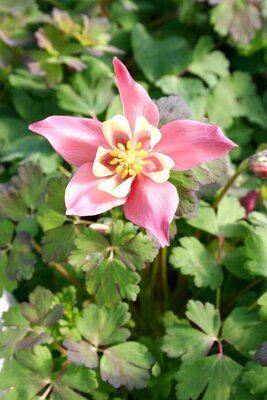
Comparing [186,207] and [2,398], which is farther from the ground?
[186,207]

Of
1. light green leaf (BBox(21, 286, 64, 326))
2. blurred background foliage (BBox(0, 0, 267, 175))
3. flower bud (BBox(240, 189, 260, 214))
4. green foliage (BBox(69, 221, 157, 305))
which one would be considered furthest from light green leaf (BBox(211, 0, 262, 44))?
light green leaf (BBox(21, 286, 64, 326))

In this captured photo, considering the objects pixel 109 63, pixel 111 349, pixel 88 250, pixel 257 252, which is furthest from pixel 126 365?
pixel 109 63

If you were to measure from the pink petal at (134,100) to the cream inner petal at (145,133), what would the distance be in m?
0.03

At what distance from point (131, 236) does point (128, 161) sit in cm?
19

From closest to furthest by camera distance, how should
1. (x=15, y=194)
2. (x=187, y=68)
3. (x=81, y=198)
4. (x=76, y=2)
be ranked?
(x=81, y=198) < (x=15, y=194) < (x=187, y=68) < (x=76, y=2)

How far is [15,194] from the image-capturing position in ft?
4.40

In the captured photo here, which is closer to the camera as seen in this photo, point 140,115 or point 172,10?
point 140,115

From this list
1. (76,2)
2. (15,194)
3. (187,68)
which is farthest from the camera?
(76,2)

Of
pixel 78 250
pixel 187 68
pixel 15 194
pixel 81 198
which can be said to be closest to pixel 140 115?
pixel 81 198

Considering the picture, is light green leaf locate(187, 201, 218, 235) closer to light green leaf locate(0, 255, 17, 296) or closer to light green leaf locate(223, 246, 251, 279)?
light green leaf locate(223, 246, 251, 279)

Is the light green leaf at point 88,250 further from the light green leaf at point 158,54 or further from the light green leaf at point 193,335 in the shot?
the light green leaf at point 158,54

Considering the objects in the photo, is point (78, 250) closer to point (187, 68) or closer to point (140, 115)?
point (140, 115)

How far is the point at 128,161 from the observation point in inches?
39.9

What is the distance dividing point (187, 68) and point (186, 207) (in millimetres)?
852
